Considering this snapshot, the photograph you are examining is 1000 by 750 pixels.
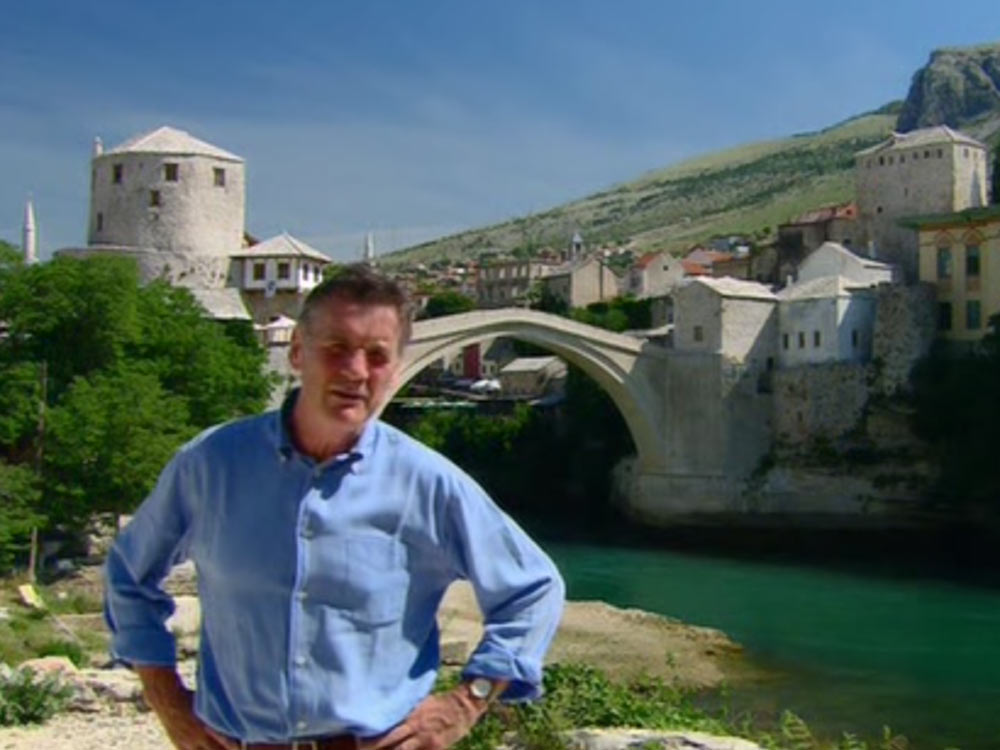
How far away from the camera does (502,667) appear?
2529 mm

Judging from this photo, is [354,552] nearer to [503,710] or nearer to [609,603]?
[503,710]

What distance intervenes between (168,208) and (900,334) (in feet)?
61.1

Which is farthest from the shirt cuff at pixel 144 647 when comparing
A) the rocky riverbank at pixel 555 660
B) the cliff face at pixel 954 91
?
the cliff face at pixel 954 91

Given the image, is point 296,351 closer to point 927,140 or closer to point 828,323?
point 828,323

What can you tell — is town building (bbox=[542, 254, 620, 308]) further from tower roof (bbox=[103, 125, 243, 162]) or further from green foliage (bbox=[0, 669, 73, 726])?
green foliage (bbox=[0, 669, 73, 726])

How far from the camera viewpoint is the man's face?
258cm

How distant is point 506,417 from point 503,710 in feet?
112

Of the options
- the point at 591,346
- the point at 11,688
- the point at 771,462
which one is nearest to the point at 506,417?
the point at 591,346

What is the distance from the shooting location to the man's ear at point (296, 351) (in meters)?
2.66

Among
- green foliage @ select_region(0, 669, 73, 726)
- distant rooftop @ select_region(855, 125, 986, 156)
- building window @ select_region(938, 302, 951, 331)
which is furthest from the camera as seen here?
distant rooftop @ select_region(855, 125, 986, 156)

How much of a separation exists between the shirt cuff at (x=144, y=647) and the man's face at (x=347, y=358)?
56 cm

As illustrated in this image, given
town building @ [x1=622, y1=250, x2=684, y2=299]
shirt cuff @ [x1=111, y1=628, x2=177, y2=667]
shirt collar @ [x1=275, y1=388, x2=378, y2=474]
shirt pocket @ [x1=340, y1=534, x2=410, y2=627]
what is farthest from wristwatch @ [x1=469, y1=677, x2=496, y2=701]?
town building @ [x1=622, y1=250, x2=684, y2=299]

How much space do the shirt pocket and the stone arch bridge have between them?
3063cm

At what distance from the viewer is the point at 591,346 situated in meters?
35.5
